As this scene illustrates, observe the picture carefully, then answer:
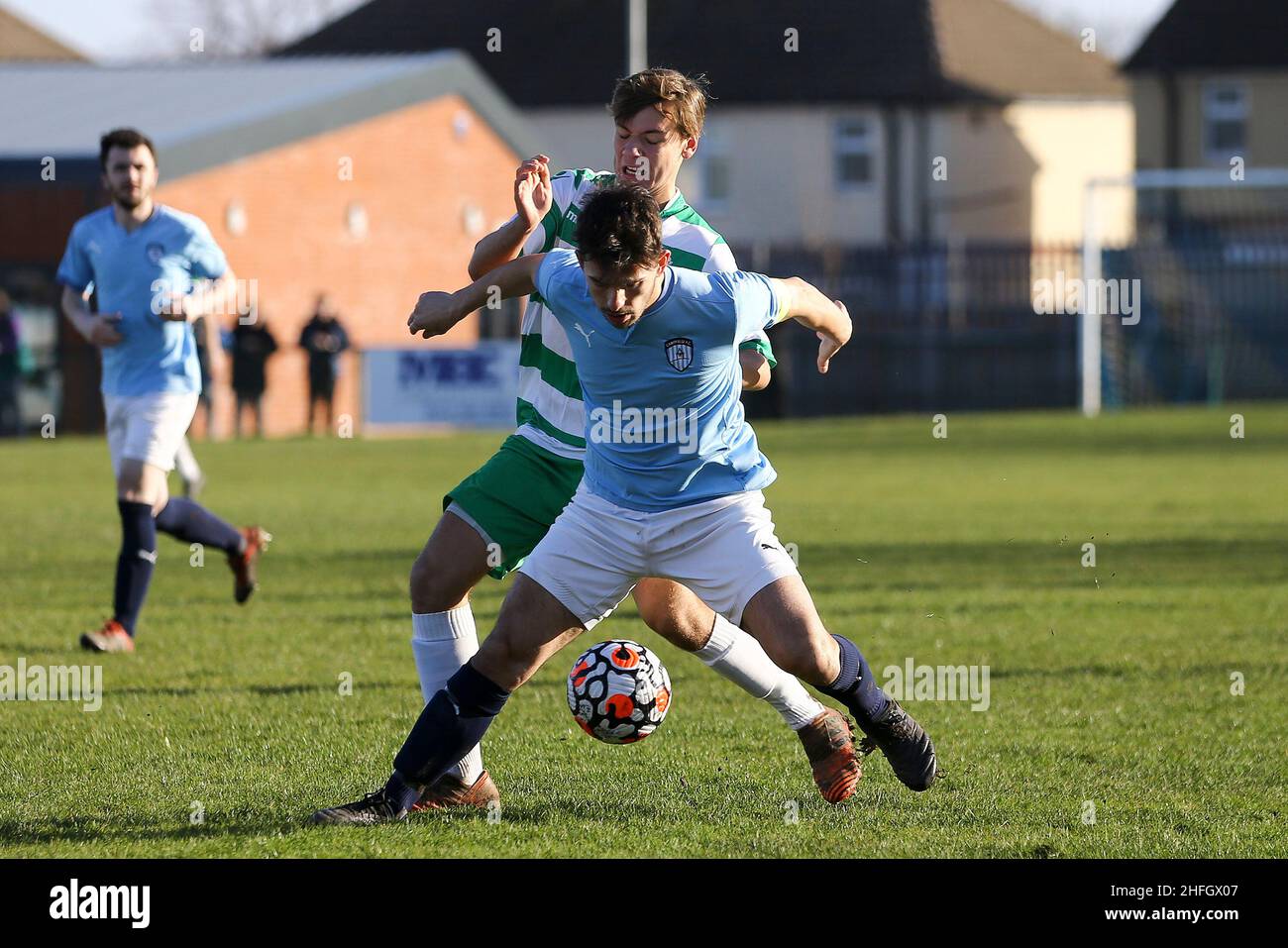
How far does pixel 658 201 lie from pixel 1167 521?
10.7 meters

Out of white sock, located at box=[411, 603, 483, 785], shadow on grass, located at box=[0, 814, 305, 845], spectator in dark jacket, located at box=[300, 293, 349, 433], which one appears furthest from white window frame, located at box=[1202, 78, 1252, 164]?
shadow on grass, located at box=[0, 814, 305, 845]

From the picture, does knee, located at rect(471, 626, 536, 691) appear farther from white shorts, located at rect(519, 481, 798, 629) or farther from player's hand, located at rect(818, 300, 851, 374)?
player's hand, located at rect(818, 300, 851, 374)

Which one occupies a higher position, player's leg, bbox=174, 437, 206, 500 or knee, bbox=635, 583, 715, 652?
player's leg, bbox=174, 437, 206, 500

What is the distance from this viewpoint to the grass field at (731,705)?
5.71 meters

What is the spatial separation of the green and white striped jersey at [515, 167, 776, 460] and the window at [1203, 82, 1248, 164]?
4500 centimetres

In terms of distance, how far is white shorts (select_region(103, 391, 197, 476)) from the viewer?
927 cm

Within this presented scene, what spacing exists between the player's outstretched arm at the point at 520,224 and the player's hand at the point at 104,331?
3.85 meters

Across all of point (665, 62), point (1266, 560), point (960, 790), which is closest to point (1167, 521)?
point (1266, 560)

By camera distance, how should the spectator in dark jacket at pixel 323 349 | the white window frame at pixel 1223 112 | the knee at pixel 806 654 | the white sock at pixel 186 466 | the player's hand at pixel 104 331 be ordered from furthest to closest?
the white window frame at pixel 1223 112
the spectator in dark jacket at pixel 323 349
the white sock at pixel 186 466
the player's hand at pixel 104 331
the knee at pixel 806 654

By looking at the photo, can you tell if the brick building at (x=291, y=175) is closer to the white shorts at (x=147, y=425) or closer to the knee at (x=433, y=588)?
the white shorts at (x=147, y=425)

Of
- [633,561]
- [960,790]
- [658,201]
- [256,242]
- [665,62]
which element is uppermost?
[665,62]

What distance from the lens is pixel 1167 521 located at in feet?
51.4

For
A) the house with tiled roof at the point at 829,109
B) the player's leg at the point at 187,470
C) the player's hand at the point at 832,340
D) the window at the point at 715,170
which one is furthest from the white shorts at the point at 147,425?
the window at the point at 715,170
